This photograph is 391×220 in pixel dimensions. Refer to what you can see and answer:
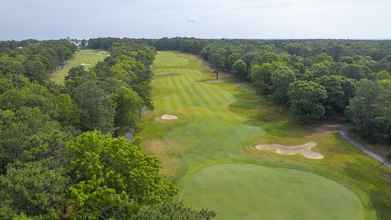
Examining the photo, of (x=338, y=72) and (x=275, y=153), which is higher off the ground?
(x=338, y=72)

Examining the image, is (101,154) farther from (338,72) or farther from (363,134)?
(338,72)

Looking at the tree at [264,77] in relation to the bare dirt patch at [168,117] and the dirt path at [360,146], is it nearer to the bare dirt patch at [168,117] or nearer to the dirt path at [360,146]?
the dirt path at [360,146]

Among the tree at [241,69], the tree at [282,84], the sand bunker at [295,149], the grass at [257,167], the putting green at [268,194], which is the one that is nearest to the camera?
the putting green at [268,194]

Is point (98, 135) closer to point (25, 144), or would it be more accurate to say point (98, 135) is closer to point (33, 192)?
point (25, 144)

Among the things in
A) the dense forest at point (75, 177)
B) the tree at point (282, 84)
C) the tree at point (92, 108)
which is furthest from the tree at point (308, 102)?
the dense forest at point (75, 177)

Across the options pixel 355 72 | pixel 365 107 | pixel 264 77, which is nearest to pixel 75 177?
pixel 365 107

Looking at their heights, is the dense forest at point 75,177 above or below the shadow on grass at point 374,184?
above

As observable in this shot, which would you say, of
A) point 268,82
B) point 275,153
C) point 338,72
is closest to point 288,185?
point 275,153
